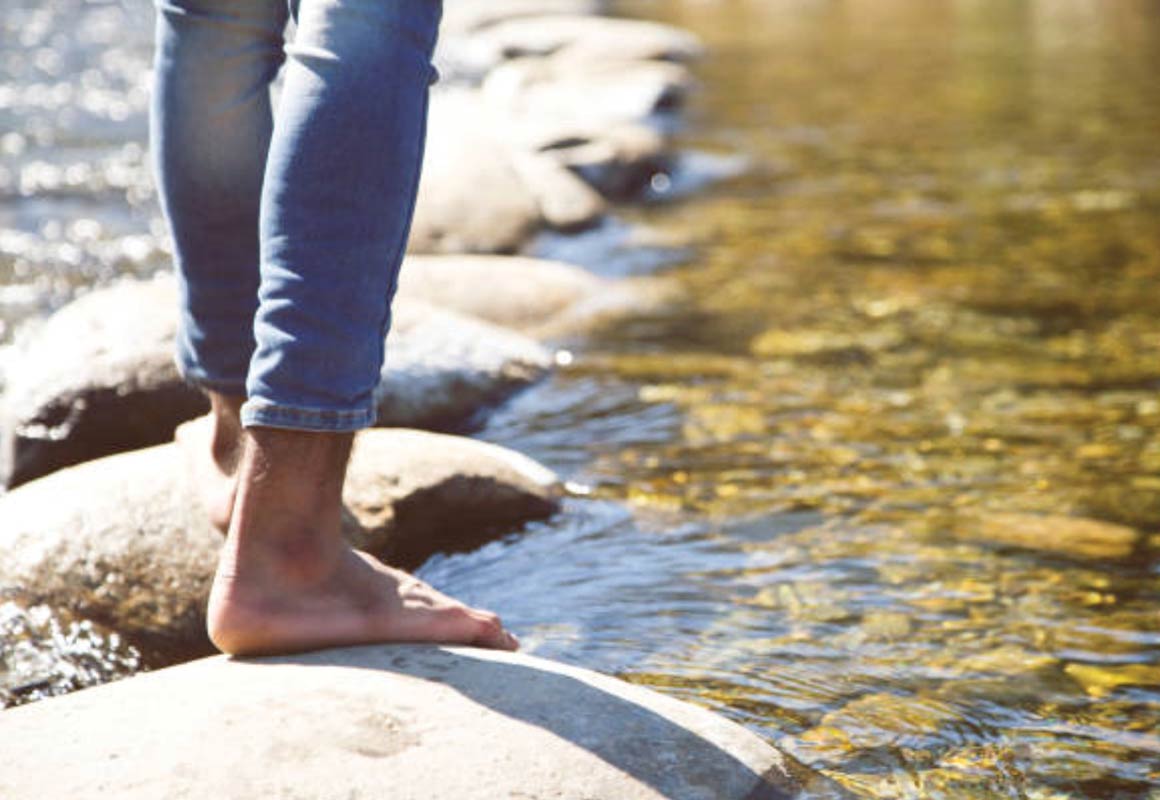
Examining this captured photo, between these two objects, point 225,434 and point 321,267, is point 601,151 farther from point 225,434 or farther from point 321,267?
point 321,267

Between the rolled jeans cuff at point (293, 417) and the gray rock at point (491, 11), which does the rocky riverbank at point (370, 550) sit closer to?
the rolled jeans cuff at point (293, 417)

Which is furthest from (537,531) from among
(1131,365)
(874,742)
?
(1131,365)

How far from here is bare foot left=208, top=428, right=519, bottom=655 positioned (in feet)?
6.11

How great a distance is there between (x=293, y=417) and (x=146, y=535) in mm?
897

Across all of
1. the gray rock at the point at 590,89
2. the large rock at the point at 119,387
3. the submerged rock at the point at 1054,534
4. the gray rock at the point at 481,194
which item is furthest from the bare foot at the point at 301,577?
the gray rock at the point at 590,89

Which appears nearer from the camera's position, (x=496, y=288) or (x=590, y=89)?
(x=496, y=288)

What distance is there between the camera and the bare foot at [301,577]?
1.86m

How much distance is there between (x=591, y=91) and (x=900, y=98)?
2070 mm

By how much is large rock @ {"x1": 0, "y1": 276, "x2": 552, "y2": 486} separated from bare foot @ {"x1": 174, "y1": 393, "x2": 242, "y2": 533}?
0.96 metres

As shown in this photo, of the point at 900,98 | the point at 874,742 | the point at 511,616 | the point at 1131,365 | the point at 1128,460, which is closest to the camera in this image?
the point at 874,742

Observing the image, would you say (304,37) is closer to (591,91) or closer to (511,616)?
(511,616)

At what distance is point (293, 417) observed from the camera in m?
1.81

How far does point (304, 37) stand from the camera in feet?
6.13

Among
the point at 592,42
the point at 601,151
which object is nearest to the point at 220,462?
the point at 601,151
